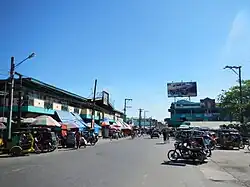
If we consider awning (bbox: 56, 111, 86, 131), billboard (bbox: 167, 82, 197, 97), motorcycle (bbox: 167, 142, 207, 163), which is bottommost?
motorcycle (bbox: 167, 142, 207, 163)

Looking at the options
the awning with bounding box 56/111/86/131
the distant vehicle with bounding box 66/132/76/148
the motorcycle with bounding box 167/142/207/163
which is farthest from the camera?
the awning with bounding box 56/111/86/131

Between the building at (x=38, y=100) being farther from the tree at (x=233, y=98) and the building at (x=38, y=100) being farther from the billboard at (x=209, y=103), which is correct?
the billboard at (x=209, y=103)

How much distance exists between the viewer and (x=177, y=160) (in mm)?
22000

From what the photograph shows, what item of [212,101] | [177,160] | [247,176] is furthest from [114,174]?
[212,101]

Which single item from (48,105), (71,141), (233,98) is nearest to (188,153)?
(71,141)

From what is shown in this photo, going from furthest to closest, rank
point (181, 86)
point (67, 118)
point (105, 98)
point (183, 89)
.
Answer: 1. point (181, 86)
2. point (183, 89)
3. point (105, 98)
4. point (67, 118)

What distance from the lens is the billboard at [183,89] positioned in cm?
9063

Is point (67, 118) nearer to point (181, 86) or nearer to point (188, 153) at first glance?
point (188, 153)

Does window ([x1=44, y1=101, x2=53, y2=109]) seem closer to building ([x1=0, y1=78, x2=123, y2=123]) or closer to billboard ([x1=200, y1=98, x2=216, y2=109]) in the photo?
building ([x1=0, y1=78, x2=123, y2=123])

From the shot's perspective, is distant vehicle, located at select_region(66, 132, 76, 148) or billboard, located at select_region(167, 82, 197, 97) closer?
distant vehicle, located at select_region(66, 132, 76, 148)

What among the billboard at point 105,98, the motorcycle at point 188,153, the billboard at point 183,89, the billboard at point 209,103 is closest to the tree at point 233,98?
the billboard at point 183,89

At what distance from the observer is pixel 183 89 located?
91.2 meters

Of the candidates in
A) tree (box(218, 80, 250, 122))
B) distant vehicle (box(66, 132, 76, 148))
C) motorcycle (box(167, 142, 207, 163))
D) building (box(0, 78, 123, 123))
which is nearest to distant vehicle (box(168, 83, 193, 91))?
tree (box(218, 80, 250, 122))

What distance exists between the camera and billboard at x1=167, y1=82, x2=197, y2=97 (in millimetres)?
90631
